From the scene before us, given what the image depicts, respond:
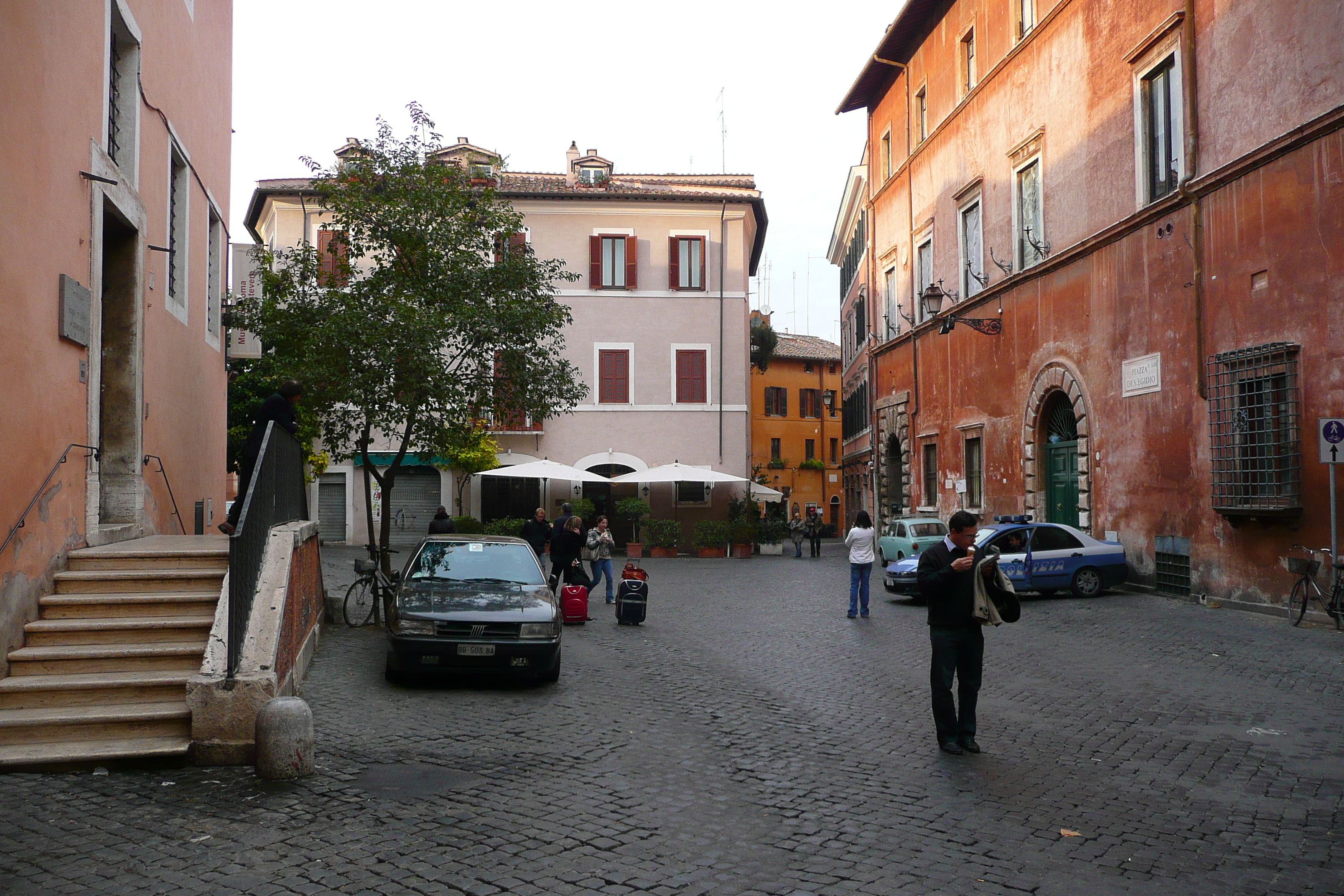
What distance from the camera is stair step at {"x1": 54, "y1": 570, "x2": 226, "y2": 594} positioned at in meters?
8.77

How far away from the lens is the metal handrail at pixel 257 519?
747cm

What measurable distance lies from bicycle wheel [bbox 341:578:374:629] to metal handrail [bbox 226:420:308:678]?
3.58m

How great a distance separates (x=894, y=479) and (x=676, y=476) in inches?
285

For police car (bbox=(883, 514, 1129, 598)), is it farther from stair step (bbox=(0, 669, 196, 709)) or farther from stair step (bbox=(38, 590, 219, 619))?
stair step (bbox=(0, 669, 196, 709))

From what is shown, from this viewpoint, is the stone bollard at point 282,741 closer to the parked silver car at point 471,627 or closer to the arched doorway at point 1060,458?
the parked silver car at point 471,627

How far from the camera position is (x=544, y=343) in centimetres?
3203

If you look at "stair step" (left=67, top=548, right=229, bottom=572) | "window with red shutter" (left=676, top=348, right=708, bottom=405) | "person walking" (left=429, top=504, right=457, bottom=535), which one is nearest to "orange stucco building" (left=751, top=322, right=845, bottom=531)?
"window with red shutter" (left=676, top=348, right=708, bottom=405)

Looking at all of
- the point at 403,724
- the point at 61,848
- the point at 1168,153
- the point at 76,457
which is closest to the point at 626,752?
the point at 403,724

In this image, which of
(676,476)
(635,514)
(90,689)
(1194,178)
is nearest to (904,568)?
(1194,178)

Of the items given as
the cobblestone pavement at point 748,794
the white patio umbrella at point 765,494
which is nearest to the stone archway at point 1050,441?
the cobblestone pavement at point 748,794

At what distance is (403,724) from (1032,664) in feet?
22.0

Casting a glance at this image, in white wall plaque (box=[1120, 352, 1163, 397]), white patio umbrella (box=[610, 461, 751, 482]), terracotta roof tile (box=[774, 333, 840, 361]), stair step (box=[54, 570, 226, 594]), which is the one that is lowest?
stair step (box=[54, 570, 226, 594])

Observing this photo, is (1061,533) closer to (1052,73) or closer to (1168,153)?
(1168,153)

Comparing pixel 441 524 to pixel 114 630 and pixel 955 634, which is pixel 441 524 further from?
pixel 955 634
